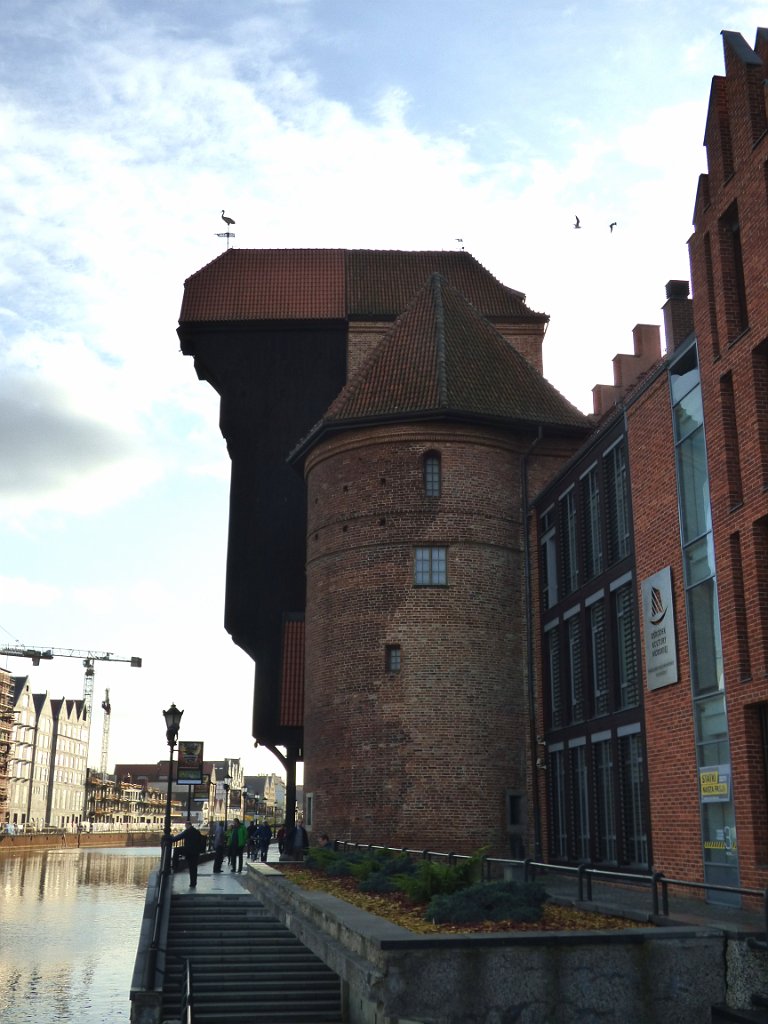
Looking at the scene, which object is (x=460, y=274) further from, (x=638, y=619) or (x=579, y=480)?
(x=638, y=619)

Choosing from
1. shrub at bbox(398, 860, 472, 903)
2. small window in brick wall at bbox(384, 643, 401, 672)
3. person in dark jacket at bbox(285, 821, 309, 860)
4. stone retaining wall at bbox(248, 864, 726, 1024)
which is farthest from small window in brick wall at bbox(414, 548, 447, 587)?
stone retaining wall at bbox(248, 864, 726, 1024)

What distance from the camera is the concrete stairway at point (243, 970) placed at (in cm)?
1627

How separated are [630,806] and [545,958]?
10300 mm

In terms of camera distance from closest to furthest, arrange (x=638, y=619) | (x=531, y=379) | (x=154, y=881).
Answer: (x=638, y=619), (x=154, y=881), (x=531, y=379)

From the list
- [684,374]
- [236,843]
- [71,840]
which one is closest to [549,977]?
[684,374]

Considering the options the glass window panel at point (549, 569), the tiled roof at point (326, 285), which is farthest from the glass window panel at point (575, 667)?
the tiled roof at point (326, 285)

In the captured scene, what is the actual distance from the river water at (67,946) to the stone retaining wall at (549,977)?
8.08 meters

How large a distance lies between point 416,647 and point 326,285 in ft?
54.4

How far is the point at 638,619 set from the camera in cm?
2005

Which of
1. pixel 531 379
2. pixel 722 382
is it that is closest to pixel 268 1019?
pixel 722 382

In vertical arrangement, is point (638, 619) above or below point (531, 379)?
below

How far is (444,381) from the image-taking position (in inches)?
1127

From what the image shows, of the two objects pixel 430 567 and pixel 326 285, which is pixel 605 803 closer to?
pixel 430 567

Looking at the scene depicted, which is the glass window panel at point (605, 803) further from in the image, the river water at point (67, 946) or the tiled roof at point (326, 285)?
the tiled roof at point (326, 285)
